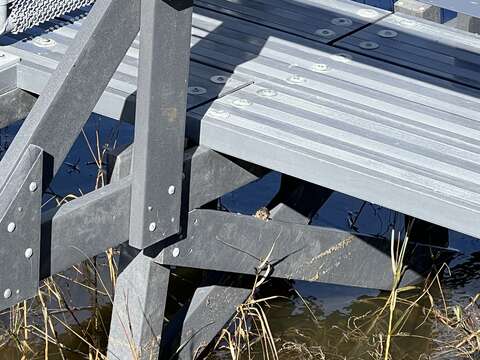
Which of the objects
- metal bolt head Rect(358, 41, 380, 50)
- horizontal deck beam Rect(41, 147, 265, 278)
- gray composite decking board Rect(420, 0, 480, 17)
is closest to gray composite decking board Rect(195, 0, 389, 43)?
metal bolt head Rect(358, 41, 380, 50)

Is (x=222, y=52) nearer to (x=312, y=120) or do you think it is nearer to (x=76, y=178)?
(x=312, y=120)

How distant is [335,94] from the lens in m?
4.20

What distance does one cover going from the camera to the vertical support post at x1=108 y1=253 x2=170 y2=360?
402 cm

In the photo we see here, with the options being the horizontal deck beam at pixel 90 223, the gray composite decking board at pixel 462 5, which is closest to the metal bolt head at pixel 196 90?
the horizontal deck beam at pixel 90 223

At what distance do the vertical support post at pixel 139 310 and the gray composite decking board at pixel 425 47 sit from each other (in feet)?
3.81

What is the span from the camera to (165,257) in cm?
396

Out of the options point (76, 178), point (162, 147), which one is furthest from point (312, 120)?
point (76, 178)

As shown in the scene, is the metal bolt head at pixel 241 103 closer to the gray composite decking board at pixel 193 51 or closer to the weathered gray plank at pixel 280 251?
the gray composite decking board at pixel 193 51

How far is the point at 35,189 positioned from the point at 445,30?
77.6 inches

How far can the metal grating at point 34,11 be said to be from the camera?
4129 millimetres

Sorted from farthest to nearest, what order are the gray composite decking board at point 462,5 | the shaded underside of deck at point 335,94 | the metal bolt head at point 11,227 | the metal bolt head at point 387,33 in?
the metal bolt head at point 387,33, the shaded underside of deck at point 335,94, the metal bolt head at point 11,227, the gray composite decking board at point 462,5

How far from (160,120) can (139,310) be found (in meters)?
0.73

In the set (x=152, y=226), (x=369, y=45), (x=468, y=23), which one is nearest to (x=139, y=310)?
(x=152, y=226)

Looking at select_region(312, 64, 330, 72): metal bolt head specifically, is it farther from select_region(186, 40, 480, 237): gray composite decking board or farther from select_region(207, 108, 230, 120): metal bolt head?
select_region(207, 108, 230, 120): metal bolt head
